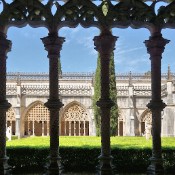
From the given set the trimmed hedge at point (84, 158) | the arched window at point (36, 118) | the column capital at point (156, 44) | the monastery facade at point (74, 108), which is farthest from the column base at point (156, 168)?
the arched window at point (36, 118)

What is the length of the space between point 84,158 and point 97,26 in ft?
13.4

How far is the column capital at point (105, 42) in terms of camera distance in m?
7.34

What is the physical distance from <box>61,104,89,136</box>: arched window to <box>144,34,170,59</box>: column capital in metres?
28.7

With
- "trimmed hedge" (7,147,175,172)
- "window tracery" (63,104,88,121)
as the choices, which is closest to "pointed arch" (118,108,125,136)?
"window tracery" (63,104,88,121)

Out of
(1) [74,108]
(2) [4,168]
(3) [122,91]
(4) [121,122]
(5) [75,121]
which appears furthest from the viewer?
(5) [75,121]

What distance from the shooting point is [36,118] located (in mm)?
37125

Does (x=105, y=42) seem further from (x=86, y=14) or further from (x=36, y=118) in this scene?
(x=36, y=118)

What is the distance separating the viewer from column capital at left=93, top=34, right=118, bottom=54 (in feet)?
24.1

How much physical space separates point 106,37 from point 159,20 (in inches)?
43.3

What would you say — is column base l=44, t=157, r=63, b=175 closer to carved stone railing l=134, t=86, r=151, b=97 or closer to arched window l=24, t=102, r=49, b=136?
carved stone railing l=134, t=86, r=151, b=97

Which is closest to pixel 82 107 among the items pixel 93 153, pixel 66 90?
Result: pixel 66 90

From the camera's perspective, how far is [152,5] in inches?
293

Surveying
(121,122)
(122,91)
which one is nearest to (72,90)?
(122,91)

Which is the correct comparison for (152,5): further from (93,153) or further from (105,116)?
(93,153)
